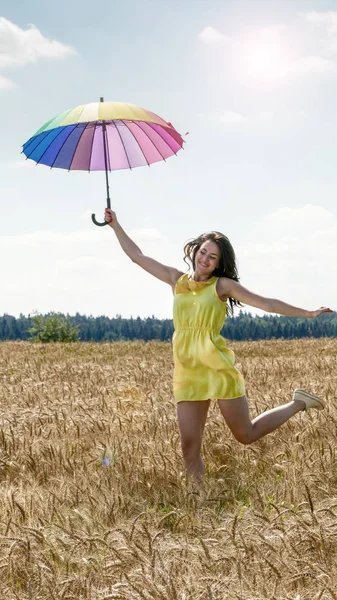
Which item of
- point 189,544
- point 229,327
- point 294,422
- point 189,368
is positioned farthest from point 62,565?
point 229,327

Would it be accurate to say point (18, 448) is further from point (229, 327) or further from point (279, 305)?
point (229, 327)

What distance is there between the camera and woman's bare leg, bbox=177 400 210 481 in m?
5.35

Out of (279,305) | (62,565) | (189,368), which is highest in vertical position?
(279,305)

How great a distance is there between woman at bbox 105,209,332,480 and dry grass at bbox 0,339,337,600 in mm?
331

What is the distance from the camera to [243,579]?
3064mm

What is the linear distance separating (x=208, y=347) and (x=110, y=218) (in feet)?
5.47

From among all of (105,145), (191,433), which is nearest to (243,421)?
(191,433)

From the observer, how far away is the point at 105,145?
6.85 meters

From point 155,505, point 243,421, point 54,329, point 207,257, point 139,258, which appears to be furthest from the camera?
point 54,329

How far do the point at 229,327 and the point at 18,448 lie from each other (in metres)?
167

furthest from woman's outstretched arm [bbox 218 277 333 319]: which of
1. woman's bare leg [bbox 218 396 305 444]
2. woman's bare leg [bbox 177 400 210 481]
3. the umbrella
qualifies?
the umbrella

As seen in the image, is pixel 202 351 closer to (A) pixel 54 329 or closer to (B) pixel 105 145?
(B) pixel 105 145

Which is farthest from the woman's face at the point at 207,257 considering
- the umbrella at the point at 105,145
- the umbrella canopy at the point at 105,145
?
the umbrella canopy at the point at 105,145

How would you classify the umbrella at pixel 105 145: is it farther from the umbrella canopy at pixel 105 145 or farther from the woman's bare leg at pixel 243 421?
the woman's bare leg at pixel 243 421
